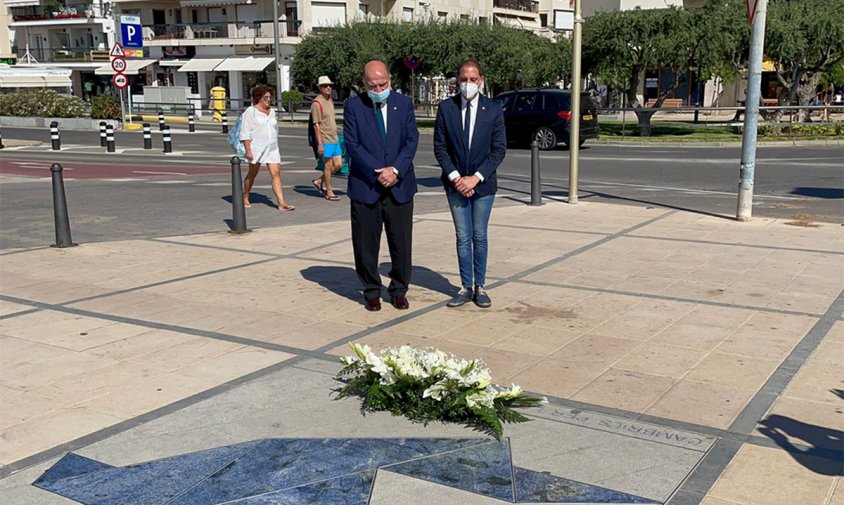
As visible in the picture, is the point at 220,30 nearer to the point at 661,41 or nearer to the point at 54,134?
the point at 54,134

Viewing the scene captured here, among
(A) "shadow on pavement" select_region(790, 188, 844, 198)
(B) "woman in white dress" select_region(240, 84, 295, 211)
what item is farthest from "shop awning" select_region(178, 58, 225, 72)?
(A) "shadow on pavement" select_region(790, 188, 844, 198)

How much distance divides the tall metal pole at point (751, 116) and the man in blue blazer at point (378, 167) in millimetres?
5432

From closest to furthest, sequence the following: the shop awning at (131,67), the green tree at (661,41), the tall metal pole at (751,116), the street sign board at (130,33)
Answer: the tall metal pole at (751,116)
the green tree at (661,41)
the street sign board at (130,33)
the shop awning at (131,67)

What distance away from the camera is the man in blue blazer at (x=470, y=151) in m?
6.52

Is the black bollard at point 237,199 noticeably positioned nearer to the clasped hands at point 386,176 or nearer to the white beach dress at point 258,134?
the white beach dress at point 258,134

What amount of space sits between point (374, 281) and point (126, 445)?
276cm

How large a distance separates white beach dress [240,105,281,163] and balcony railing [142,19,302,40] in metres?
44.0

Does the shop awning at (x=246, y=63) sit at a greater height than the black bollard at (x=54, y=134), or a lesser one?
greater

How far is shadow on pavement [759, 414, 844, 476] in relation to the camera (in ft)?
12.7

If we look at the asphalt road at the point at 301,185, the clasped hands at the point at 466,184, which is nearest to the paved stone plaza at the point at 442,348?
the clasped hands at the point at 466,184

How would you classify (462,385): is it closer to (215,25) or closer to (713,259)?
(713,259)

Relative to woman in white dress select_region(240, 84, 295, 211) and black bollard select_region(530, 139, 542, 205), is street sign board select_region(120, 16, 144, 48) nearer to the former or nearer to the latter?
woman in white dress select_region(240, 84, 295, 211)

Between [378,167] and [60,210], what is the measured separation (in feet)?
15.0

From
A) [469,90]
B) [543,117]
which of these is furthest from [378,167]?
[543,117]
